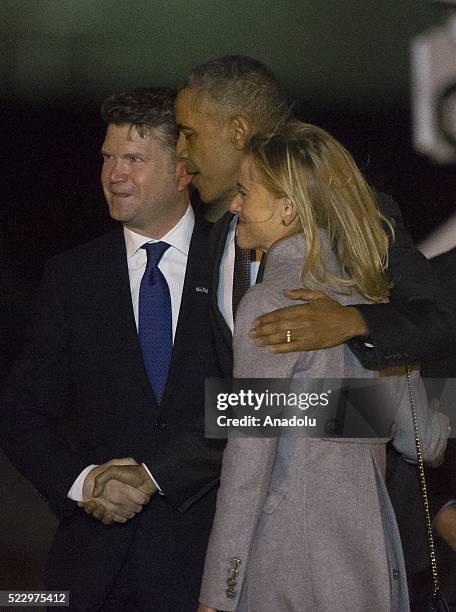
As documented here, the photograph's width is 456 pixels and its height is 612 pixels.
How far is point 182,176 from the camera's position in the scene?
Answer: 2568 mm

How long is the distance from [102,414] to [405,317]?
0.73 meters

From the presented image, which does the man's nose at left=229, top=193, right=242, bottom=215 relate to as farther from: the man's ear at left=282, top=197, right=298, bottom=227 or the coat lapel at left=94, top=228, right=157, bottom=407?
the coat lapel at left=94, top=228, right=157, bottom=407

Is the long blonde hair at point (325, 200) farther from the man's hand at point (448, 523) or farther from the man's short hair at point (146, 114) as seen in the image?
the man's hand at point (448, 523)

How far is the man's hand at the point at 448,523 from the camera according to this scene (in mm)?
2438

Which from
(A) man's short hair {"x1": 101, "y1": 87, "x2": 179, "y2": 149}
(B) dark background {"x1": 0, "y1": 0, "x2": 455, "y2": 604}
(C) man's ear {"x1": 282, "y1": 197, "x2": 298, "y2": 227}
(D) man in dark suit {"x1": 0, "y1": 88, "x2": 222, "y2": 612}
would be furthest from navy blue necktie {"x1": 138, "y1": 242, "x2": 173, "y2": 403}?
(C) man's ear {"x1": 282, "y1": 197, "x2": 298, "y2": 227}

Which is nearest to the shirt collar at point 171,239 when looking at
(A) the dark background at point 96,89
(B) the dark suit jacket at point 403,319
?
(B) the dark suit jacket at point 403,319

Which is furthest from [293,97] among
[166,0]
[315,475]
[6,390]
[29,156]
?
[315,475]

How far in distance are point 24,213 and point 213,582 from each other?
1.38 metres

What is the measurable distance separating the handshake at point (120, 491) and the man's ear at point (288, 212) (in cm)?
65

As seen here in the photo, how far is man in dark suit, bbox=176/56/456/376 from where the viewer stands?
6.33ft

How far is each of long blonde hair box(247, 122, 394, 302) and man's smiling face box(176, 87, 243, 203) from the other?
0.42m

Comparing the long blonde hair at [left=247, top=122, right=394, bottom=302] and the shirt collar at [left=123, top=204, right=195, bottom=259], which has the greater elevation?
the shirt collar at [left=123, top=204, right=195, bottom=259]

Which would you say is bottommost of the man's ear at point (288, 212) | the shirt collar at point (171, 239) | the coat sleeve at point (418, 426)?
the coat sleeve at point (418, 426)

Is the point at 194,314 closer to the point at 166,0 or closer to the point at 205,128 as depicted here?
the point at 205,128
